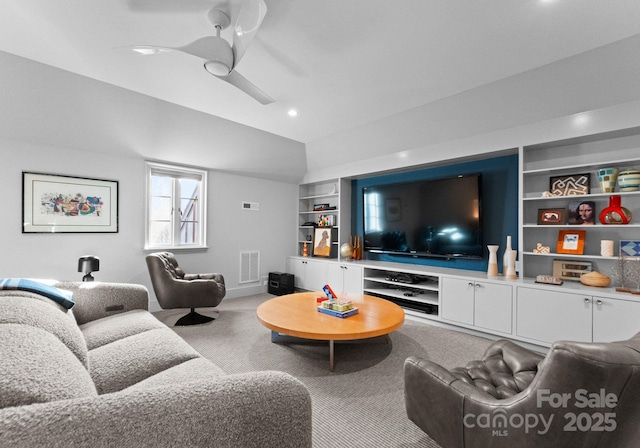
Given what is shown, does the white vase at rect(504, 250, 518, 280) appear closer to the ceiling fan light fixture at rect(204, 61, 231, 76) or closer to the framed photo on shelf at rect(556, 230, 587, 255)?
the framed photo on shelf at rect(556, 230, 587, 255)

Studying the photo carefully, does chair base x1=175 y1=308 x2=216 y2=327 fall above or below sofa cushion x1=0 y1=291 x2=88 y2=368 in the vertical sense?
below

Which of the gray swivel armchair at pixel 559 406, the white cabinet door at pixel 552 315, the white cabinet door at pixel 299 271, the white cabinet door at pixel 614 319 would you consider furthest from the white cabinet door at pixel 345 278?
the gray swivel armchair at pixel 559 406

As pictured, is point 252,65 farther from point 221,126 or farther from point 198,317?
point 198,317

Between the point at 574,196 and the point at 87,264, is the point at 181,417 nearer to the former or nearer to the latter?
the point at 87,264

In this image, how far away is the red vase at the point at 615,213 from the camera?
2725mm

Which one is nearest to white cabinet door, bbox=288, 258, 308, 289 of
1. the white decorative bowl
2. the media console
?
the media console

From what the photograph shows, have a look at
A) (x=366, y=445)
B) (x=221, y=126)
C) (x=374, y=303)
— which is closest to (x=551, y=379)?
(x=366, y=445)

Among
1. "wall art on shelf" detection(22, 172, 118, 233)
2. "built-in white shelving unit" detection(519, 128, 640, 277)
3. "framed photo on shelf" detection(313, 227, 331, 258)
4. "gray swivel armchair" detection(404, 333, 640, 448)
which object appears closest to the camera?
"gray swivel armchair" detection(404, 333, 640, 448)

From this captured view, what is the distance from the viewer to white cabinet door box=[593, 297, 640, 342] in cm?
242

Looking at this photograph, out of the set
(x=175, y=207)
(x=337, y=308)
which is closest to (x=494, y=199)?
(x=337, y=308)

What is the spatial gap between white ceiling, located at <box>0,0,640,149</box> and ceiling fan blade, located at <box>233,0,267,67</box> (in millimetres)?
191

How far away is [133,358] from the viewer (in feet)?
5.00

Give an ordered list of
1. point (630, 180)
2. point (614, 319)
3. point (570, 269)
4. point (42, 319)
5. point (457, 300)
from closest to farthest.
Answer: point (42, 319) → point (614, 319) → point (630, 180) → point (570, 269) → point (457, 300)

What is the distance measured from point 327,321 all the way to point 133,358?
149cm
